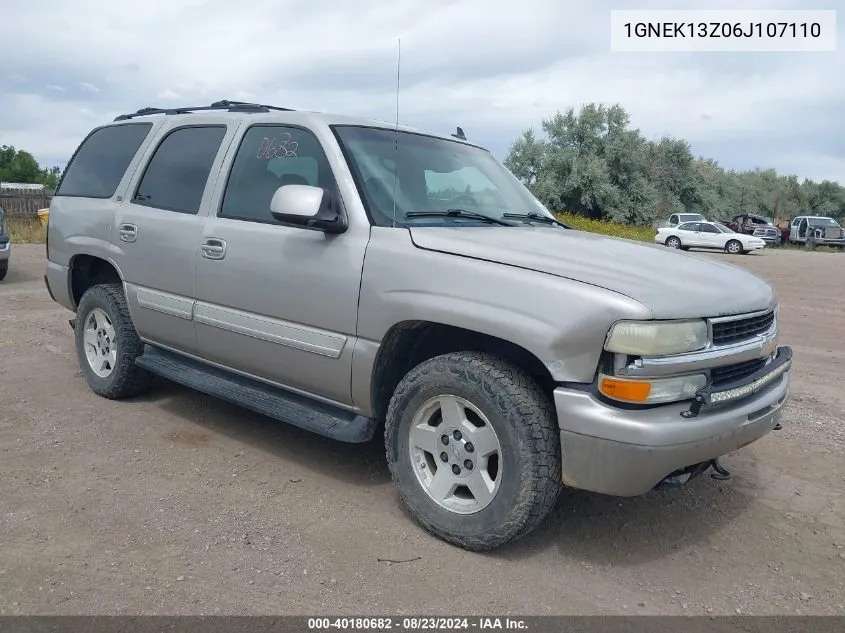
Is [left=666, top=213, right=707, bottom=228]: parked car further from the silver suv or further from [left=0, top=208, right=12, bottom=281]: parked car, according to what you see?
the silver suv

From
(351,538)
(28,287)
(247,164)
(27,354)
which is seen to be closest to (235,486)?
(351,538)

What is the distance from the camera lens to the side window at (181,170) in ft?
14.7

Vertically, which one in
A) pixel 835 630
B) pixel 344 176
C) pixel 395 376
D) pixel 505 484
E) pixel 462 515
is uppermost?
pixel 344 176

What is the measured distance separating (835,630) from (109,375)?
461 cm

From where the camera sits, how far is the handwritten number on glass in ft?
13.3

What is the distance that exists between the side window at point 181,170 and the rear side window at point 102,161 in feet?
1.15

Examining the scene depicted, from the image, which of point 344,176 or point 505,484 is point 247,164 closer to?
point 344,176

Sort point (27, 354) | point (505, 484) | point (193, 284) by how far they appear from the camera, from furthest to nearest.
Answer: point (27, 354), point (193, 284), point (505, 484)

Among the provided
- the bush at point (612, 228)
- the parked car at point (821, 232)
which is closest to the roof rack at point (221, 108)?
the bush at point (612, 228)

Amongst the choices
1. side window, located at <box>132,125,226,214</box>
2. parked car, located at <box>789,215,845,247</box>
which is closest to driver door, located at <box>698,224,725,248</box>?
parked car, located at <box>789,215,845,247</box>

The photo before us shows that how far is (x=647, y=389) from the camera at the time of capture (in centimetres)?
278

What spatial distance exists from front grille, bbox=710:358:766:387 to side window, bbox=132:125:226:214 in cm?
308

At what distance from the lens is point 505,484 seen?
3039 millimetres

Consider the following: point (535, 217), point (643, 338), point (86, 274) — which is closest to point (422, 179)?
point (535, 217)
